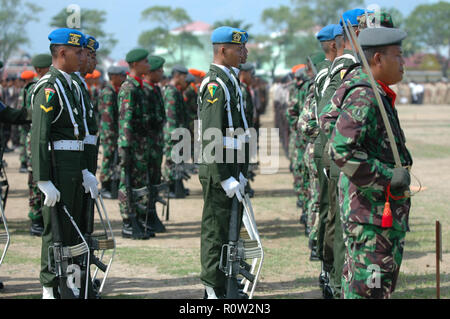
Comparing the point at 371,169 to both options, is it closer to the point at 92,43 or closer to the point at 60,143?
the point at 60,143

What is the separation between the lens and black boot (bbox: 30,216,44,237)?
384 inches

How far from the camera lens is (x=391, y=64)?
4344 millimetres

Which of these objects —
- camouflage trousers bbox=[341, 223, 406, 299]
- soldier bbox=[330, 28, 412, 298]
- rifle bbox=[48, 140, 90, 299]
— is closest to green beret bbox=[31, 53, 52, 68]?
rifle bbox=[48, 140, 90, 299]

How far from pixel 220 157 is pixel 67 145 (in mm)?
1343

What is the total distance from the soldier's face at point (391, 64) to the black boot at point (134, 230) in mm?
5844

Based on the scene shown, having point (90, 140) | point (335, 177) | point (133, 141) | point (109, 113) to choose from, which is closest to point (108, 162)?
point (109, 113)

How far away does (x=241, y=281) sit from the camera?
691 cm

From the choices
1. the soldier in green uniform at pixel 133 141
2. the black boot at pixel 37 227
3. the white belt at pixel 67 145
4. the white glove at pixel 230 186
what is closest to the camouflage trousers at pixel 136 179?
the soldier in green uniform at pixel 133 141

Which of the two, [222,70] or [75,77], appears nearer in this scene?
[222,70]

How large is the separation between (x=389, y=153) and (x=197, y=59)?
110826mm

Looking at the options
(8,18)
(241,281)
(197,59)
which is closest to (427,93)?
(8,18)

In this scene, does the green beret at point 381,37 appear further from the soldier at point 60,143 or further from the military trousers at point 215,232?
the soldier at point 60,143

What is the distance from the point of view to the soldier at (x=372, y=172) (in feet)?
13.6

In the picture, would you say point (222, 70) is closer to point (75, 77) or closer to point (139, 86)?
point (75, 77)
